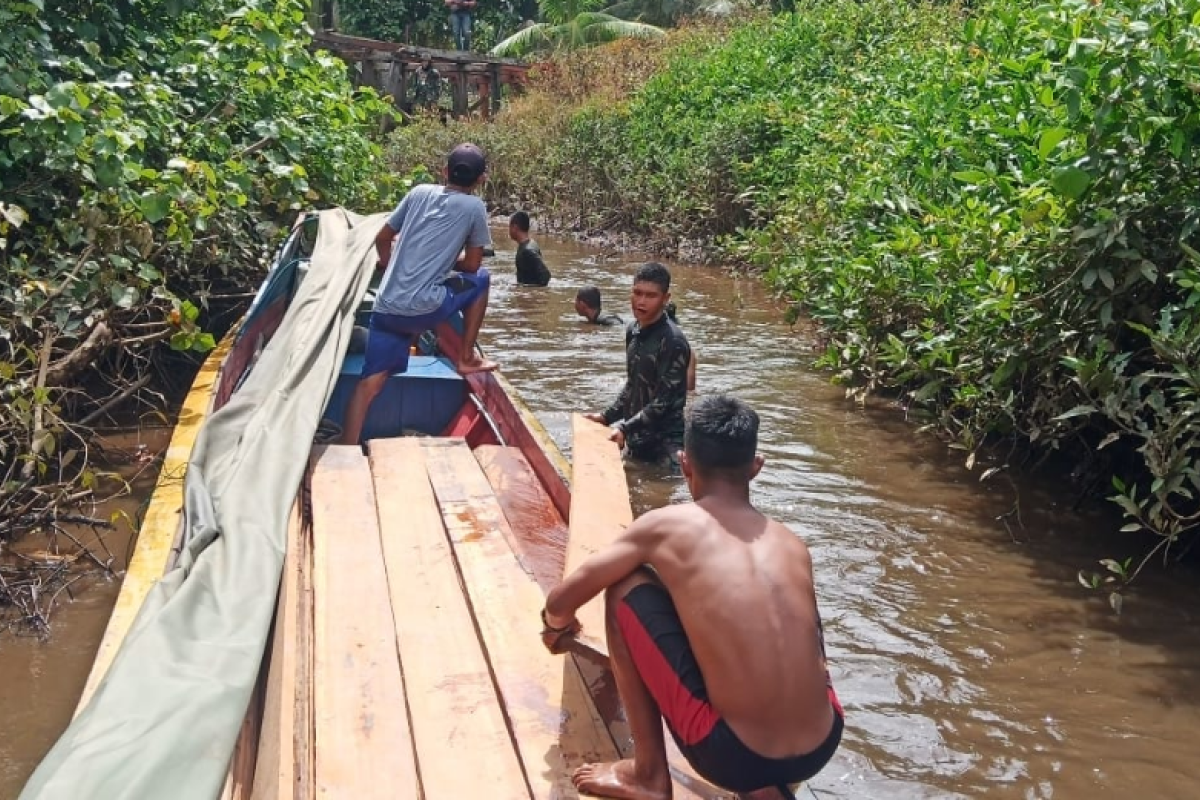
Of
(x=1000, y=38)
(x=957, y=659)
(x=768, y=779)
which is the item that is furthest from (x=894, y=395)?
(x=768, y=779)

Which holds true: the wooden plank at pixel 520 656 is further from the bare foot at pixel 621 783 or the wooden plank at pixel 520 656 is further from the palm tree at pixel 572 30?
the palm tree at pixel 572 30

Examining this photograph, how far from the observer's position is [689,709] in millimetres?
2529

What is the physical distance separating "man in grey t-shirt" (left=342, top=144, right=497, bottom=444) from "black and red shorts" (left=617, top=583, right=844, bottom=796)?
345cm

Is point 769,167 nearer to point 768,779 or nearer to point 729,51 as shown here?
point 729,51

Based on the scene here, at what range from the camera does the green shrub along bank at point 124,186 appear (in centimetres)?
544

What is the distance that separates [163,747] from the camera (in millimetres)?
2660

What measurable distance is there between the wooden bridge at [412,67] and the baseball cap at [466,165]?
17.8 metres

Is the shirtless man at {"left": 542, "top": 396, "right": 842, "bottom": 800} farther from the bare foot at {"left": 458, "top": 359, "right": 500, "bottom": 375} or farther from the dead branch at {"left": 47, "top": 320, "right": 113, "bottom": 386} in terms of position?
the dead branch at {"left": 47, "top": 320, "right": 113, "bottom": 386}

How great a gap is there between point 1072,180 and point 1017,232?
37.1 inches

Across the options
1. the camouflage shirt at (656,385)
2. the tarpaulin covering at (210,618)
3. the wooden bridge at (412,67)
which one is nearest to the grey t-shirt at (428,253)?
the tarpaulin covering at (210,618)

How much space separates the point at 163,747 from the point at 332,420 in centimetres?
365

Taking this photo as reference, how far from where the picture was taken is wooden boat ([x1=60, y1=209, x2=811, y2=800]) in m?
2.80

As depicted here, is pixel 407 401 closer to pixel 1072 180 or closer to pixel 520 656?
pixel 520 656

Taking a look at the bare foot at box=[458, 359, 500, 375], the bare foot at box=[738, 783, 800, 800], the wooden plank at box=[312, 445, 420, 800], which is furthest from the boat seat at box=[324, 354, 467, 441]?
the bare foot at box=[738, 783, 800, 800]
